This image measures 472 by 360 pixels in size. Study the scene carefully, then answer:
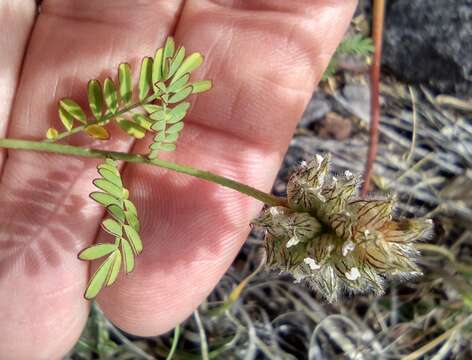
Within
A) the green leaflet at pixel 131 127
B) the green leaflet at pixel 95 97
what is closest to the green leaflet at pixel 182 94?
the green leaflet at pixel 131 127

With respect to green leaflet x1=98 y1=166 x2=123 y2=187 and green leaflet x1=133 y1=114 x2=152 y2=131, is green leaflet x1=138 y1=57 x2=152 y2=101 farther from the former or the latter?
green leaflet x1=98 y1=166 x2=123 y2=187

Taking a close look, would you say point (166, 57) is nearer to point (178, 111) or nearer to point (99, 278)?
point (178, 111)

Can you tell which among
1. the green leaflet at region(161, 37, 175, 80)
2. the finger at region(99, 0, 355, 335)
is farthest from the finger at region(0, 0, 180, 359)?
the green leaflet at region(161, 37, 175, 80)

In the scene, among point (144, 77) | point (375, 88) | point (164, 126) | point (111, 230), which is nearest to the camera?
point (111, 230)

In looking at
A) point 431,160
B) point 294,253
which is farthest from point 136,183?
point 431,160

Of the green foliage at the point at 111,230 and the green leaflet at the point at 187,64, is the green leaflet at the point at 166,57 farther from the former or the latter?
the green foliage at the point at 111,230

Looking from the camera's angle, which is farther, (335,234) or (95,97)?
(95,97)

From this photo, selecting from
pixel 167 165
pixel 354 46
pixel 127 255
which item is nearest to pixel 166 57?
pixel 167 165

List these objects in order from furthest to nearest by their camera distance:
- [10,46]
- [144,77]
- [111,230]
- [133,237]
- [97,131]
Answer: [10,46] → [97,131] → [144,77] → [133,237] → [111,230]
